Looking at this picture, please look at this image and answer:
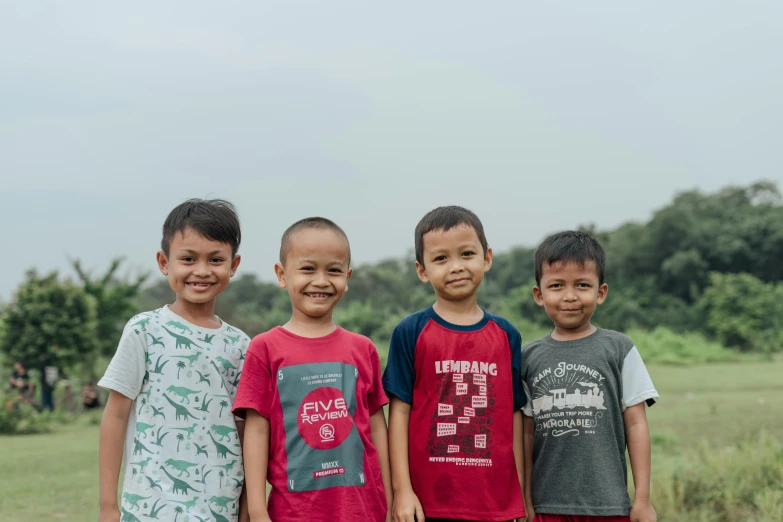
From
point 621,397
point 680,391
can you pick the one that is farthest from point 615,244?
point 621,397

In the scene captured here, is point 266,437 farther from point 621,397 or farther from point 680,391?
point 680,391

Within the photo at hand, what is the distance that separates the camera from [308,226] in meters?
2.46

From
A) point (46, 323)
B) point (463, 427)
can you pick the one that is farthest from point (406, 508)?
point (46, 323)

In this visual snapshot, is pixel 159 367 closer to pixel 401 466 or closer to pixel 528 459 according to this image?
pixel 401 466

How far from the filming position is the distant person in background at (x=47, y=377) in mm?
11297

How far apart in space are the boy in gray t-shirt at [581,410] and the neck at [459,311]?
0.31 metres

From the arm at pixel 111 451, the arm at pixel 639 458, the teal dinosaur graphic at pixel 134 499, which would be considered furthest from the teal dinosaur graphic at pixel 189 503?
the arm at pixel 639 458

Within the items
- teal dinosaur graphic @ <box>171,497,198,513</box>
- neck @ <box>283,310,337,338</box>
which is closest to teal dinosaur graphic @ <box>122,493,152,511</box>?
teal dinosaur graphic @ <box>171,497,198,513</box>

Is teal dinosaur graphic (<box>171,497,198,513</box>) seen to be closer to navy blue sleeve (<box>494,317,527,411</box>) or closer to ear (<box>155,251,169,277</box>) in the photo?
ear (<box>155,251,169,277</box>)

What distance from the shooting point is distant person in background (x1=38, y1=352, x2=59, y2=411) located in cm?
1130

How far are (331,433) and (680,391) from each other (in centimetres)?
929

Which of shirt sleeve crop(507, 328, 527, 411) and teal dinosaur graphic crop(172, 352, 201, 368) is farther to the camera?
shirt sleeve crop(507, 328, 527, 411)

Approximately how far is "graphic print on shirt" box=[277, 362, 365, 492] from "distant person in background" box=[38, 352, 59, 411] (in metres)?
10.2

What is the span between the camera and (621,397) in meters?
2.66
